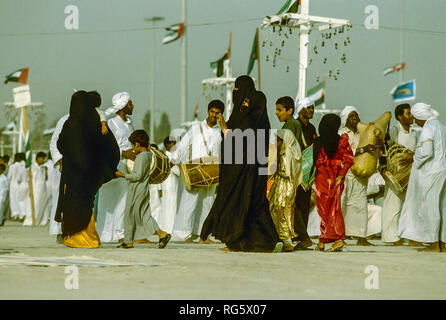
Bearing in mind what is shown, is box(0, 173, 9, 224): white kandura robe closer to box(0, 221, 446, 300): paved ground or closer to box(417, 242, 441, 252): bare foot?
box(0, 221, 446, 300): paved ground

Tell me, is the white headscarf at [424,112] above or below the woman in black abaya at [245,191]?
above

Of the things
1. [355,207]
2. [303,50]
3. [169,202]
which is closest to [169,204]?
[169,202]

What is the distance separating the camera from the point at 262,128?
1015 centimetres

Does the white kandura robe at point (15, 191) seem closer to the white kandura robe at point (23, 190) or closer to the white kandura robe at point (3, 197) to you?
the white kandura robe at point (23, 190)

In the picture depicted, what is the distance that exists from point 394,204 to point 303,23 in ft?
24.9

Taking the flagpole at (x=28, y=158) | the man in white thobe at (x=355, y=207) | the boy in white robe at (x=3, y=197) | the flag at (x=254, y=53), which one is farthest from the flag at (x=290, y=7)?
the flag at (x=254, y=53)

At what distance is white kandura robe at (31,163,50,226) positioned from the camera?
66.8 ft

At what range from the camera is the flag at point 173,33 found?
104 ft

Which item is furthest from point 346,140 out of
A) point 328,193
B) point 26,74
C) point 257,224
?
point 26,74

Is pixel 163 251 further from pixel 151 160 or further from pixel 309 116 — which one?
pixel 309 116

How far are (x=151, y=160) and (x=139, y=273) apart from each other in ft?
12.1

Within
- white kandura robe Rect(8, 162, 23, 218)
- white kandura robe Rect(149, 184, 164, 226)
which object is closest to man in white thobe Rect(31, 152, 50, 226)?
white kandura robe Rect(8, 162, 23, 218)

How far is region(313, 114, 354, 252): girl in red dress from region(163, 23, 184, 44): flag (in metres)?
21.7

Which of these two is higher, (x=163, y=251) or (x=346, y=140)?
(x=346, y=140)
